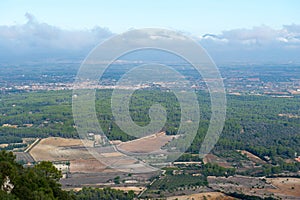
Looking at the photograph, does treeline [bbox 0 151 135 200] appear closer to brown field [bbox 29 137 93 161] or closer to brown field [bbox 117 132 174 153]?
brown field [bbox 117 132 174 153]

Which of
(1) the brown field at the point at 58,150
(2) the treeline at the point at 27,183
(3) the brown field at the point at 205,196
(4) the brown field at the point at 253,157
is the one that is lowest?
(4) the brown field at the point at 253,157

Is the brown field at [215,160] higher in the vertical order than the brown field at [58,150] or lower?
lower

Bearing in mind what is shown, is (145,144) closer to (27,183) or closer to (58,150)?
(58,150)

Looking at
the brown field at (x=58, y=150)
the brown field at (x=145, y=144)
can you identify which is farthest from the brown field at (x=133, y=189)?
the brown field at (x=58, y=150)

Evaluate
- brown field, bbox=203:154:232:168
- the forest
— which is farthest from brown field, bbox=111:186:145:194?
brown field, bbox=203:154:232:168

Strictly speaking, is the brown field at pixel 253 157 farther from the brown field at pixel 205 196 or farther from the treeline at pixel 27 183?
the treeline at pixel 27 183
